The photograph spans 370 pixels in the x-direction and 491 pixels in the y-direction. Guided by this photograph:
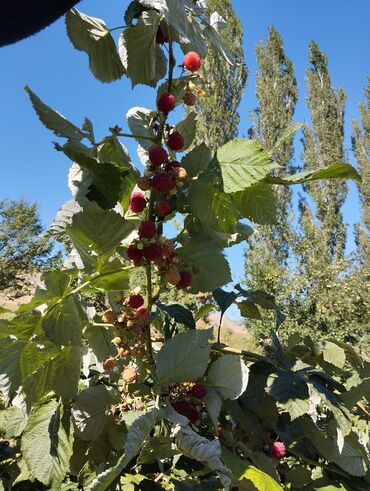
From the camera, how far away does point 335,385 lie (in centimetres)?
56

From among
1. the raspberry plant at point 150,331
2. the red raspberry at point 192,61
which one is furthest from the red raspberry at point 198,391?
the red raspberry at point 192,61

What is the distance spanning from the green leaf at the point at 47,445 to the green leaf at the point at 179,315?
0.16 m

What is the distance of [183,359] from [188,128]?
0.83 ft

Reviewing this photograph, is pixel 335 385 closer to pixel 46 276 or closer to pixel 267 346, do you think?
pixel 267 346

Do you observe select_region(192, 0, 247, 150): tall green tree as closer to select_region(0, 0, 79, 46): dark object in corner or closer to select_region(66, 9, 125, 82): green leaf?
select_region(66, 9, 125, 82): green leaf

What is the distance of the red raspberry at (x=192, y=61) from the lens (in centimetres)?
48

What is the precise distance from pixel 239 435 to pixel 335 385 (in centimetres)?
13

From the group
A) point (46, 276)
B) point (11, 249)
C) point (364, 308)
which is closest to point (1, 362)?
point (46, 276)

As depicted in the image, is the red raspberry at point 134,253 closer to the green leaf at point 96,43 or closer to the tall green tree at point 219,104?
the green leaf at point 96,43

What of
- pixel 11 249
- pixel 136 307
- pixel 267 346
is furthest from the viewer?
pixel 11 249

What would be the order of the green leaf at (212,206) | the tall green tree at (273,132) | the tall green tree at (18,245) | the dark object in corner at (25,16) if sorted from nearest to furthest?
the dark object in corner at (25,16)
the green leaf at (212,206)
the tall green tree at (273,132)
the tall green tree at (18,245)

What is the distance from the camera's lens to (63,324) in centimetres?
41

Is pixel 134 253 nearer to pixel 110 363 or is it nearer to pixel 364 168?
pixel 110 363

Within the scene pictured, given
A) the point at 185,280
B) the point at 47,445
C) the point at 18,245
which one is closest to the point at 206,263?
the point at 185,280
